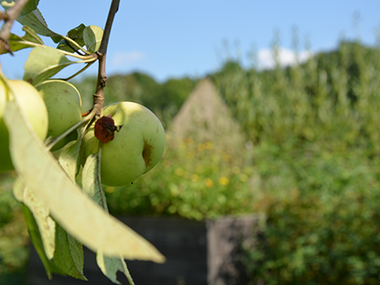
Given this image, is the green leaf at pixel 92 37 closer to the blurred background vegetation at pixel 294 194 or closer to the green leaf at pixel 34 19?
the green leaf at pixel 34 19

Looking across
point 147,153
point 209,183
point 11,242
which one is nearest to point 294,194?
point 209,183

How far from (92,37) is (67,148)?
136mm

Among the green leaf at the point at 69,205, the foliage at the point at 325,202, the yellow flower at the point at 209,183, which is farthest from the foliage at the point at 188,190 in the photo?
the green leaf at the point at 69,205

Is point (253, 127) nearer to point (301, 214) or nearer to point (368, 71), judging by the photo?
point (368, 71)

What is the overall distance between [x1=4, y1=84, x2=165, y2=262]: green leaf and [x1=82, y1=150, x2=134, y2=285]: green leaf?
109 mm

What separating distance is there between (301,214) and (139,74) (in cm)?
1641

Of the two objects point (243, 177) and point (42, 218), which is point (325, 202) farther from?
point (42, 218)

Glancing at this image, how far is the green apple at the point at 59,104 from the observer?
33cm

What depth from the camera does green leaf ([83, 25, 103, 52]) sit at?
0.39m

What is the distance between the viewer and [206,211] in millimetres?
2518

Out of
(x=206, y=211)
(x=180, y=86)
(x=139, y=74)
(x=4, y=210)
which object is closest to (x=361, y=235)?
(x=206, y=211)

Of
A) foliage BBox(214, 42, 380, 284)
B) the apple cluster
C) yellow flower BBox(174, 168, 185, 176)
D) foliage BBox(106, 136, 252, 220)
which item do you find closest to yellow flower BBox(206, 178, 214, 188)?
foliage BBox(106, 136, 252, 220)

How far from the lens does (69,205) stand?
0.18 meters

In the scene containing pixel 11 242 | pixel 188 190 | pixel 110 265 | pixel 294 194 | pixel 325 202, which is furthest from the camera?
pixel 11 242
